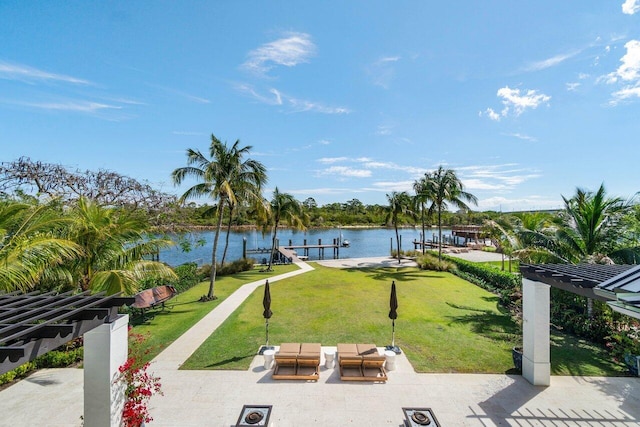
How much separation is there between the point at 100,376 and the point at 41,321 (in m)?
1.23

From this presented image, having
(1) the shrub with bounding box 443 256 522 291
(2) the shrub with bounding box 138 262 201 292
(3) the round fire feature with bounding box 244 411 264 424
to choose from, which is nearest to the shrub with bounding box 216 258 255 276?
(2) the shrub with bounding box 138 262 201 292

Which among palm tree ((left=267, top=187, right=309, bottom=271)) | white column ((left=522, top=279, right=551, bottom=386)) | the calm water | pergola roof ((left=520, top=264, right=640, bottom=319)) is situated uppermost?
palm tree ((left=267, top=187, right=309, bottom=271))

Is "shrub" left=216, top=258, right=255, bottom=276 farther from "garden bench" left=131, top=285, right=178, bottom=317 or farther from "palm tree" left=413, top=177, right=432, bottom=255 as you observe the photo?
"palm tree" left=413, top=177, right=432, bottom=255

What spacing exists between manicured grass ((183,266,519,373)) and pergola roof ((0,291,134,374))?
416cm

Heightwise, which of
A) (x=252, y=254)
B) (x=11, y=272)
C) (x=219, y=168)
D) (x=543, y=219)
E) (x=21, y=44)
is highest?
(x=21, y=44)

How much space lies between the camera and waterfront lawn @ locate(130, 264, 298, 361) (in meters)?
9.55

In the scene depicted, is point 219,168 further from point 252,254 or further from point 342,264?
point 252,254

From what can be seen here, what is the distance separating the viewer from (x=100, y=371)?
14.4 ft

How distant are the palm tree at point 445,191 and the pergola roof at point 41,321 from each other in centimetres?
2086

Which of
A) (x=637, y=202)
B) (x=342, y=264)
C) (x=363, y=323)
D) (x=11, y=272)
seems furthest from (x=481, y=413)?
(x=342, y=264)

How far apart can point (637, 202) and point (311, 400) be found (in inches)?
513

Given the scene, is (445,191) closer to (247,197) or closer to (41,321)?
(247,197)

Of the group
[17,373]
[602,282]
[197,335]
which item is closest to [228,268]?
[197,335]

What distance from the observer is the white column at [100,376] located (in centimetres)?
436
